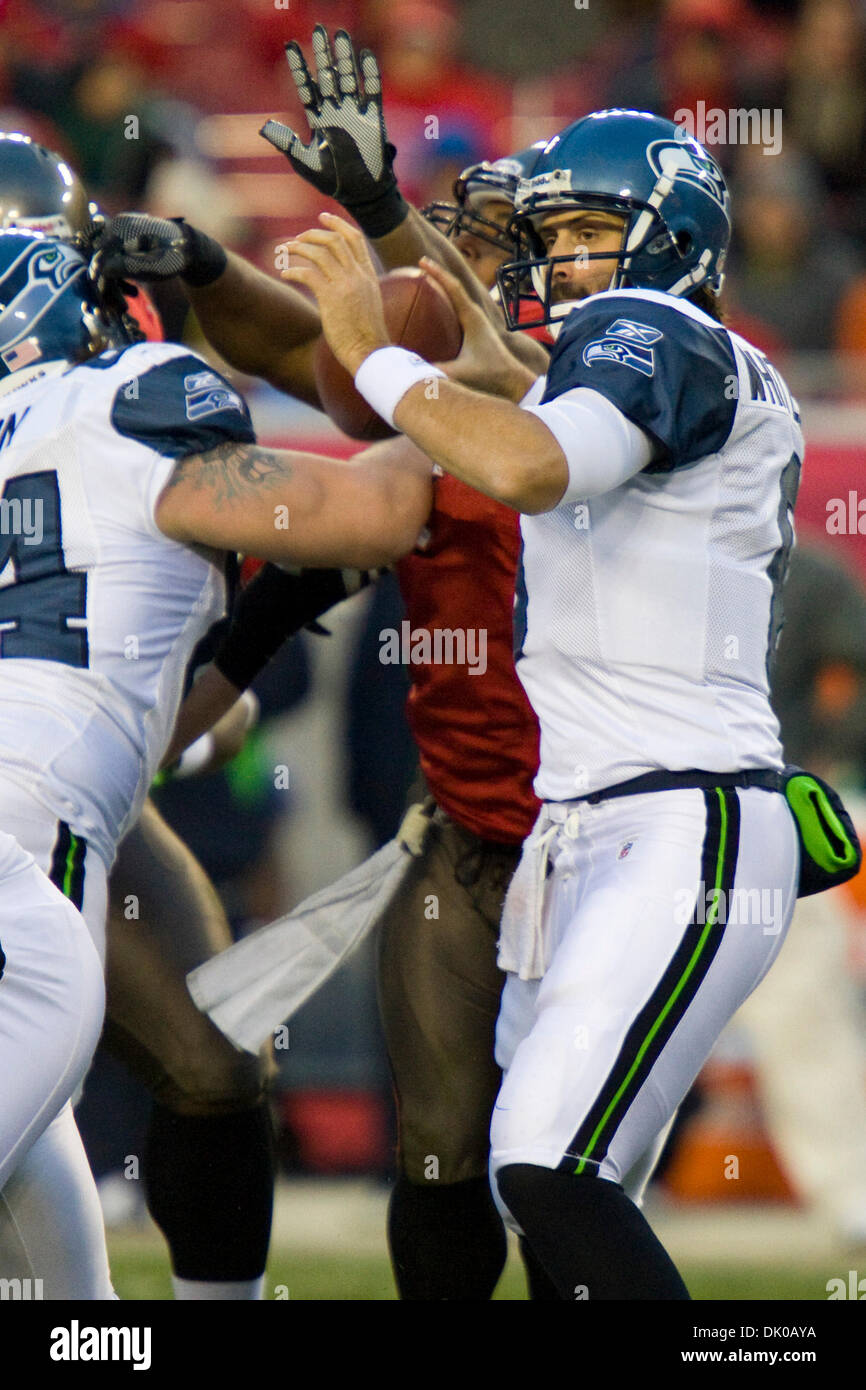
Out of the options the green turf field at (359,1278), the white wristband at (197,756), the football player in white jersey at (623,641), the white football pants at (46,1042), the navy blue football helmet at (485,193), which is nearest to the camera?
the football player in white jersey at (623,641)

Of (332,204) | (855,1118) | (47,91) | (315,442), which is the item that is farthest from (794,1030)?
(47,91)

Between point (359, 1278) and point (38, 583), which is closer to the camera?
point (38, 583)

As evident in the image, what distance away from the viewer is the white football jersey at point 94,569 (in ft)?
8.75

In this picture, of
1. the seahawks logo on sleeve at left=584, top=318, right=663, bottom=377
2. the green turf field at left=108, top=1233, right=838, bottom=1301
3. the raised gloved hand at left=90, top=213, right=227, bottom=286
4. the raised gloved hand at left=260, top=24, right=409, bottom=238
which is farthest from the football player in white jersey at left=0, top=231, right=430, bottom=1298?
the green turf field at left=108, top=1233, right=838, bottom=1301

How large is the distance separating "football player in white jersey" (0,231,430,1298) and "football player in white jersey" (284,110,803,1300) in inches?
9.6

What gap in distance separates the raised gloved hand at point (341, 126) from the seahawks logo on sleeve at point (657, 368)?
1.72 feet

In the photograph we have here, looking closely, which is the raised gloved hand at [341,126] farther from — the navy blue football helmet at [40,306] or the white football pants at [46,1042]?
the white football pants at [46,1042]

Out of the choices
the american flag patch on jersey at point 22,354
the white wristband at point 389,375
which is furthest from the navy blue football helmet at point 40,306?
the white wristband at point 389,375

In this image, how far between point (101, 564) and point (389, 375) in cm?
54

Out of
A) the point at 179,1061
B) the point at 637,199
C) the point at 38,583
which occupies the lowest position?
the point at 179,1061

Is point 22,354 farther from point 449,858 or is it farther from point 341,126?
point 449,858

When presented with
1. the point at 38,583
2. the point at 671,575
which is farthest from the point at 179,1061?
the point at 671,575

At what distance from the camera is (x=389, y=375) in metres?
2.53
